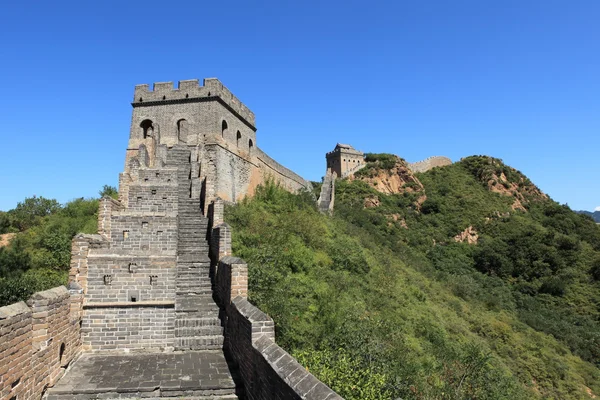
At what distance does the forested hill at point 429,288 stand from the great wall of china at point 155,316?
3.95 feet

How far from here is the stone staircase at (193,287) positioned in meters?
8.45

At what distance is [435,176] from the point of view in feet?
168

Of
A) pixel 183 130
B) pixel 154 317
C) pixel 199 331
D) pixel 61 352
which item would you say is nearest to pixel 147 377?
pixel 61 352

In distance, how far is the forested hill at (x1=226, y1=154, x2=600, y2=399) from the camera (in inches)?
346

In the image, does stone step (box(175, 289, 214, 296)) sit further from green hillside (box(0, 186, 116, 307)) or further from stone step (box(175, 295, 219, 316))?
green hillside (box(0, 186, 116, 307))

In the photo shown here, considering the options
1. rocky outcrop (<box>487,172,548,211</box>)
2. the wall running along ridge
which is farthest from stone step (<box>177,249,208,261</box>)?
rocky outcrop (<box>487,172,548,211</box>)

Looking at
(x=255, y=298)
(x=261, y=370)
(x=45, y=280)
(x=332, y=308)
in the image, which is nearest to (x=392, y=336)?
(x=332, y=308)

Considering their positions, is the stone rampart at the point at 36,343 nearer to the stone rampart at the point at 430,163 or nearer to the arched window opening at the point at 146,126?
the arched window opening at the point at 146,126

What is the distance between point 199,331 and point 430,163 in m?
50.7

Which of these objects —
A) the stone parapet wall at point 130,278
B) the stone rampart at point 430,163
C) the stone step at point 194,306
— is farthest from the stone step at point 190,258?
the stone rampart at point 430,163

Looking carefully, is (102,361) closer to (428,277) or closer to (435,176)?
(428,277)

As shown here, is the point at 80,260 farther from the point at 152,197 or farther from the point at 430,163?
the point at 430,163

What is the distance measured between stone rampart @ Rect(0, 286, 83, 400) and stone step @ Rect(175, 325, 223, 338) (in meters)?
2.00

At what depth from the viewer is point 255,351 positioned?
5.69 meters
